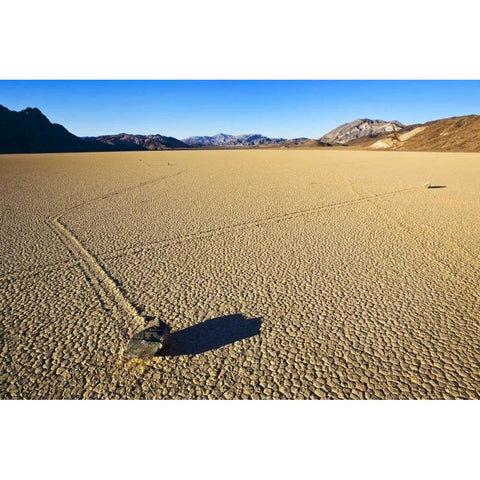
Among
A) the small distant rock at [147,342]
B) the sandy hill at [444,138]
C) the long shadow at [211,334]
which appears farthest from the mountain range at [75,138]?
the small distant rock at [147,342]

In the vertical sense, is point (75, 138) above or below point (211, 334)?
above

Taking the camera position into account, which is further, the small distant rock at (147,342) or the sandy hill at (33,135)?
the sandy hill at (33,135)

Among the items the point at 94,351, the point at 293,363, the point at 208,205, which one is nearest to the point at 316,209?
the point at 208,205

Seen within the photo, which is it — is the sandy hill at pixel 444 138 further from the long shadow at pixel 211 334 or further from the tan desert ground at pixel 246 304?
the long shadow at pixel 211 334

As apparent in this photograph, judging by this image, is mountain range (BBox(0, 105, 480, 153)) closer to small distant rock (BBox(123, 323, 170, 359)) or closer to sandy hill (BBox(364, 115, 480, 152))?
sandy hill (BBox(364, 115, 480, 152))

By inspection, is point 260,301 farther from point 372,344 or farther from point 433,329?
point 433,329

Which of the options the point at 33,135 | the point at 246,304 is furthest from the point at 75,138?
the point at 246,304

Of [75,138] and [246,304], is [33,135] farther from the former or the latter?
[246,304]
